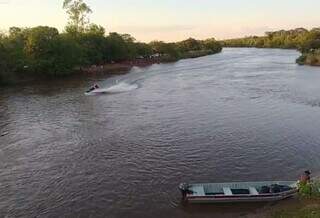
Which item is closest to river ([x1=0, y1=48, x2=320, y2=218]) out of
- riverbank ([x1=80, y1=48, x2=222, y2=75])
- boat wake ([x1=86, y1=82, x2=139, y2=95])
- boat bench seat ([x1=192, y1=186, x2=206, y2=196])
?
boat bench seat ([x1=192, y1=186, x2=206, y2=196])

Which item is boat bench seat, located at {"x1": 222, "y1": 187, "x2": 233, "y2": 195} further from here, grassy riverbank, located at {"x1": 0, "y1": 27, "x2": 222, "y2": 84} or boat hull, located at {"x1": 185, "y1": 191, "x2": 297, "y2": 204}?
grassy riverbank, located at {"x1": 0, "y1": 27, "x2": 222, "y2": 84}

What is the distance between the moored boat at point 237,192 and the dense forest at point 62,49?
211ft

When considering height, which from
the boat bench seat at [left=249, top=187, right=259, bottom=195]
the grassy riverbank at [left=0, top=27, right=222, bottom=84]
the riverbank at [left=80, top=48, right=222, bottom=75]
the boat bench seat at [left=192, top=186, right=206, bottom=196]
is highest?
the grassy riverbank at [left=0, top=27, right=222, bottom=84]

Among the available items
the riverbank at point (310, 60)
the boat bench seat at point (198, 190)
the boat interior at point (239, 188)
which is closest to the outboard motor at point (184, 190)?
the boat interior at point (239, 188)

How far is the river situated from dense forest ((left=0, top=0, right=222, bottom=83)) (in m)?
23.8

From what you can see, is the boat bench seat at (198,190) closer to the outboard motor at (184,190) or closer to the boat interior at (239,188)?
the boat interior at (239,188)

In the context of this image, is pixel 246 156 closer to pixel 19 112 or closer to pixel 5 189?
pixel 5 189

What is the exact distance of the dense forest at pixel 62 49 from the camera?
89.6m

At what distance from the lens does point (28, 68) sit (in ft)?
294

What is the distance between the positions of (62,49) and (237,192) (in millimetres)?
77824

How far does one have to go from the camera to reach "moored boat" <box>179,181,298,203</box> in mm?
25547

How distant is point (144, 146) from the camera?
37344mm

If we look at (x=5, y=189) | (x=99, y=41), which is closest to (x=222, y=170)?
(x=5, y=189)

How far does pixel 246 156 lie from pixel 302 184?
9376 millimetres
